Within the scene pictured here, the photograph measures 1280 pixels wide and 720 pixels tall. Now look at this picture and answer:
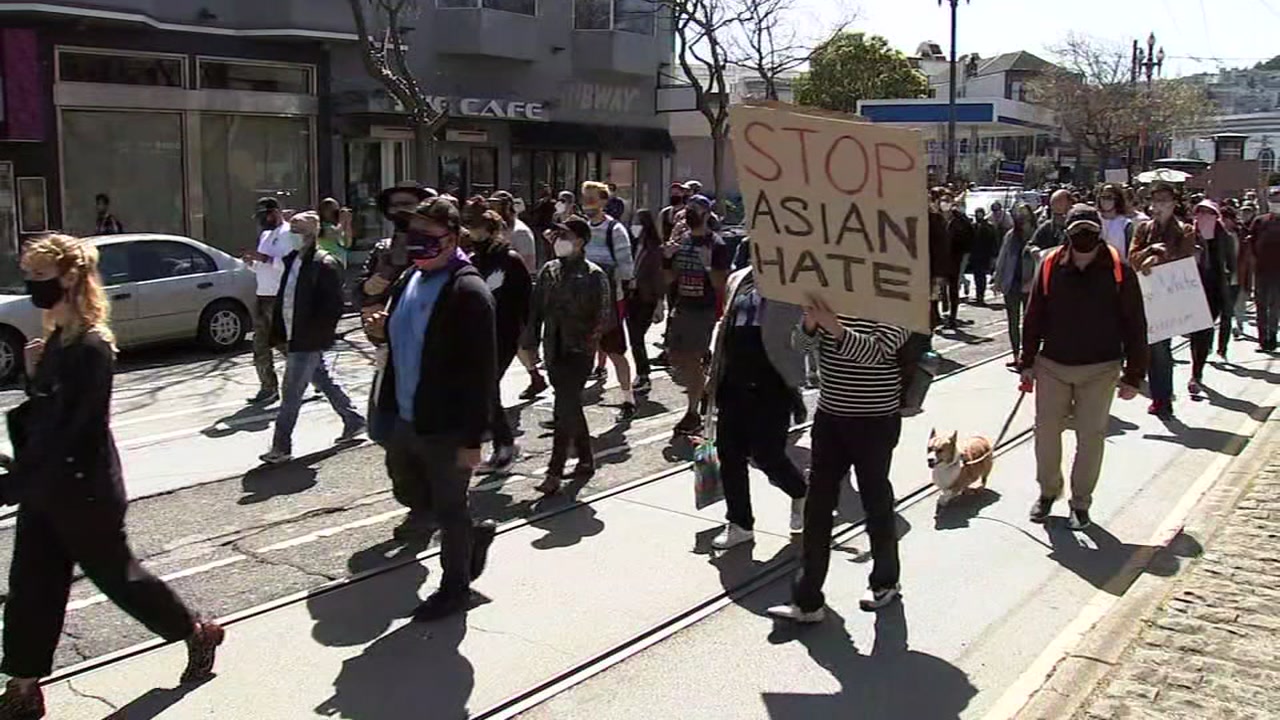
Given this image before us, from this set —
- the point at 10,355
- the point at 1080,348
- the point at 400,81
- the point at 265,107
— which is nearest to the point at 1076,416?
the point at 1080,348

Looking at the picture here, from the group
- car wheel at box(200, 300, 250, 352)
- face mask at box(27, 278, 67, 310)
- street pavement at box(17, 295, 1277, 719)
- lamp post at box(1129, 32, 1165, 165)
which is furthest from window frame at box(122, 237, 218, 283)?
lamp post at box(1129, 32, 1165, 165)

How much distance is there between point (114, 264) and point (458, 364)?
29.1 ft

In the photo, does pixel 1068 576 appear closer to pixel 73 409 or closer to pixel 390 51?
pixel 73 409

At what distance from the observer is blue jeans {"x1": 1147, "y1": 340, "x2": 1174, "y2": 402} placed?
9672 mm

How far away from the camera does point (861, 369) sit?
4.96 metres

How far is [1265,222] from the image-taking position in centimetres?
1305

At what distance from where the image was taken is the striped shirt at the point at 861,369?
4941mm

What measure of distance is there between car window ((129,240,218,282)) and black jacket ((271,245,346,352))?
5.30 metres

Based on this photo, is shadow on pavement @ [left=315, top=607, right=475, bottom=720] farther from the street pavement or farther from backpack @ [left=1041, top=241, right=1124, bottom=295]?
backpack @ [left=1041, top=241, right=1124, bottom=295]

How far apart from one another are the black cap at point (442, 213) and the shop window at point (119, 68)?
18.0 meters

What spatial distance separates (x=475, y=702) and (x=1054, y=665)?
87.8 inches

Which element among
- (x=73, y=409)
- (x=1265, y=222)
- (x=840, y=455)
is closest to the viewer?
(x=73, y=409)

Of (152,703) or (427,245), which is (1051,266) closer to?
(427,245)

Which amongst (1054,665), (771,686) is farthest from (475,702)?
(1054,665)
